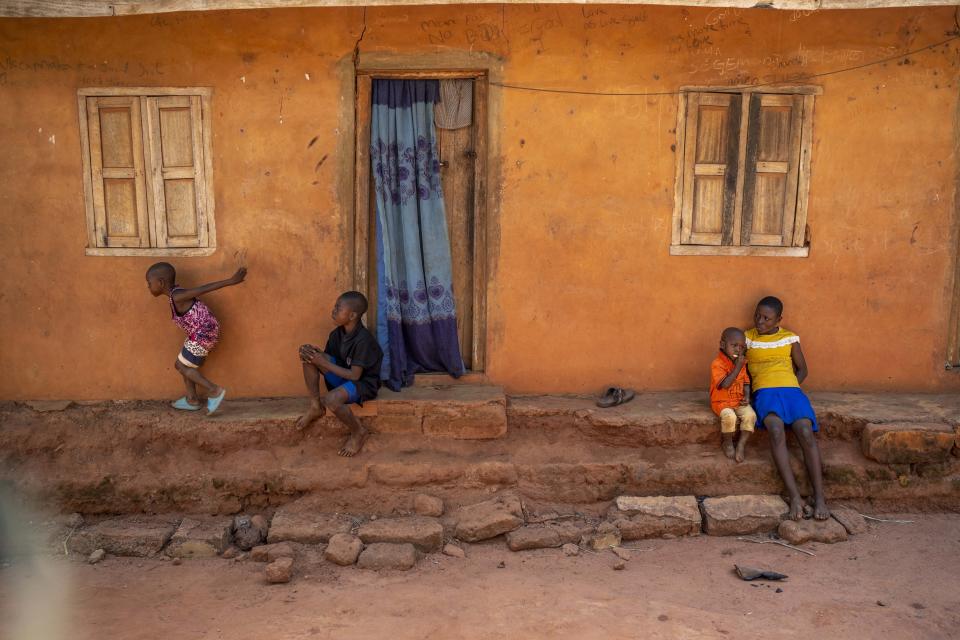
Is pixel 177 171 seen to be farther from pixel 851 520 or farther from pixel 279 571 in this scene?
pixel 851 520

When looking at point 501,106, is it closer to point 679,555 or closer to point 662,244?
point 662,244

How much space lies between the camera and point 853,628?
3.69 m

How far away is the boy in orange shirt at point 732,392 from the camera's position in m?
4.84

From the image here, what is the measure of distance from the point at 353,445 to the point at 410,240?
1.42 meters

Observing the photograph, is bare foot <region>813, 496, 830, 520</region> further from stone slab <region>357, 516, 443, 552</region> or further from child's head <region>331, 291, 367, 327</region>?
child's head <region>331, 291, 367, 327</region>

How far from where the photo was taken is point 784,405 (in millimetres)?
4859

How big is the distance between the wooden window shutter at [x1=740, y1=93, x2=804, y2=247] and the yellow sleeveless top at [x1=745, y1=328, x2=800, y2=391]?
689 mm

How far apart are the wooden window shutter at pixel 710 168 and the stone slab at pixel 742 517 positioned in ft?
5.82

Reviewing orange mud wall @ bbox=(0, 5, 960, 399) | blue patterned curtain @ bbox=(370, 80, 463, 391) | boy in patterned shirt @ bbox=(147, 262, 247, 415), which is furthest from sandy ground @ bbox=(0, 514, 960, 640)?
blue patterned curtain @ bbox=(370, 80, 463, 391)

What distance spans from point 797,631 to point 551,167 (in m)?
3.12

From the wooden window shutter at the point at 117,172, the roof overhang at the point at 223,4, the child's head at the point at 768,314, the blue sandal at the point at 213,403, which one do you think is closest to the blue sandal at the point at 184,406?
the blue sandal at the point at 213,403

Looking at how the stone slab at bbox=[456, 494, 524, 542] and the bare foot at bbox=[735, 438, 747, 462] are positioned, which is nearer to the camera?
the stone slab at bbox=[456, 494, 524, 542]

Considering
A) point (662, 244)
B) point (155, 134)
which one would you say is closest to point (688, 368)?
point (662, 244)

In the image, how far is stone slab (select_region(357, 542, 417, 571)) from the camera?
14.2 feet
